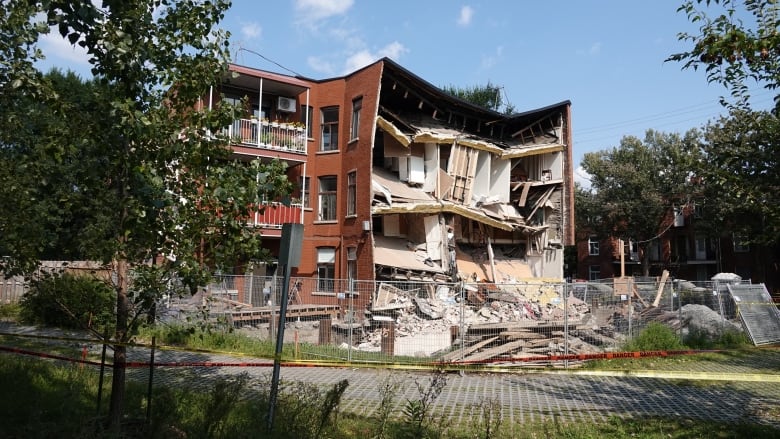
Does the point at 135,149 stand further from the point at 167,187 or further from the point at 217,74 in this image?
the point at 217,74

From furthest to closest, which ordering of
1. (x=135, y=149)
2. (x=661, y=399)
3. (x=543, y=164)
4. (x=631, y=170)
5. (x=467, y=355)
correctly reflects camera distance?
(x=631, y=170) < (x=543, y=164) < (x=467, y=355) < (x=661, y=399) < (x=135, y=149)

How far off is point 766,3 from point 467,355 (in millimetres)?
9495

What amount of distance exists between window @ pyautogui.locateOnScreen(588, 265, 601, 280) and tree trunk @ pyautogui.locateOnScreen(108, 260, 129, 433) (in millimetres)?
59141

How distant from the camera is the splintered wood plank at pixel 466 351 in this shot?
44.8ft

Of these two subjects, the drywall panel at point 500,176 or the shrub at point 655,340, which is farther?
the drywall panel at point 500,176

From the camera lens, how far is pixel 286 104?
25.4 metres

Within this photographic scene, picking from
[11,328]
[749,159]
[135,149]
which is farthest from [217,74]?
[11,328]

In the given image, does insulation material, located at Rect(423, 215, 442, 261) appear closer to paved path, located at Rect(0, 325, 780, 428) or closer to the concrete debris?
the concrete debris

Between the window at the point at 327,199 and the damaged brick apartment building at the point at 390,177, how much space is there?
0.05 metres

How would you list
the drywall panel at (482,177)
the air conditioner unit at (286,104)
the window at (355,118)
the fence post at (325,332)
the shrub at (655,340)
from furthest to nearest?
the drywall panel at (482,177), the air conditioner unit at (286,104), the window at (355,118), the fence post at (325,332), the shrub at (655,340)

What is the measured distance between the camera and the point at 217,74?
6.60m

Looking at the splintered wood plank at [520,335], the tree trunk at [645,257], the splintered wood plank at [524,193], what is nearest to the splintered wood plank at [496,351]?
the splintered wood plank at [520,335]

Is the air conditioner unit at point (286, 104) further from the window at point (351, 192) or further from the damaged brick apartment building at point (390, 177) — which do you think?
the window at point (351, 192)

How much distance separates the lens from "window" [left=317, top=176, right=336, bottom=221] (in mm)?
25453
